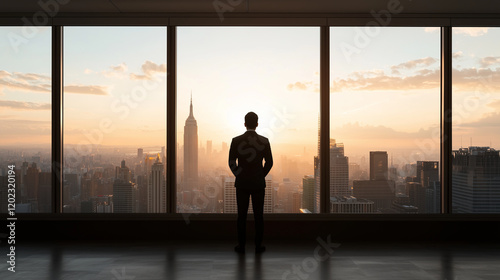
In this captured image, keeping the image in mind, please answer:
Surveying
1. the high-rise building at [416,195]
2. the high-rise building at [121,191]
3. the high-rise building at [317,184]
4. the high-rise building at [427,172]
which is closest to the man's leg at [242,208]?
the high-rise building at [317,184]

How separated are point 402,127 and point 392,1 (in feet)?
5.54

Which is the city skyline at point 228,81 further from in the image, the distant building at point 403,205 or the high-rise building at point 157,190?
the distant building at point 403,205

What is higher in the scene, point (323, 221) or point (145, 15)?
point (145, 15)

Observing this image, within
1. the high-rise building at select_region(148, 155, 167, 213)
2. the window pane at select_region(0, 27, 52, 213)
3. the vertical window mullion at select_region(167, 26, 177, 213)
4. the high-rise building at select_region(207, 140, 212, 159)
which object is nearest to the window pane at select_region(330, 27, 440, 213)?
the high-rise building at select_region(207, 140, 212, 159)

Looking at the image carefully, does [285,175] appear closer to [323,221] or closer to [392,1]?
[323,221]

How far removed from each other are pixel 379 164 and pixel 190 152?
8.55 feet

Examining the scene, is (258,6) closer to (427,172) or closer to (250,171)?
(250,171)

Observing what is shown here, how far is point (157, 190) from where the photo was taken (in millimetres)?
5816

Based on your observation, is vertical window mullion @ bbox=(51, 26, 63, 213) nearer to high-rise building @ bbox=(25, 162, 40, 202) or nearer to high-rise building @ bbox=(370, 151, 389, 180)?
high-rise building @ bbox=(25, 162, 40, 202)

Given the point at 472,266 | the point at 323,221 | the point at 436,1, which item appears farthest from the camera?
the point at 323,221

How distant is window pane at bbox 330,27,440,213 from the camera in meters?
5.82

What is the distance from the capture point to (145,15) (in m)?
5.80

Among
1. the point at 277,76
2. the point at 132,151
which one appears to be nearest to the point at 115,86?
the point at 132,151

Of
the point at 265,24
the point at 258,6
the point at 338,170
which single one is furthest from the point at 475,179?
the point at 258,6
